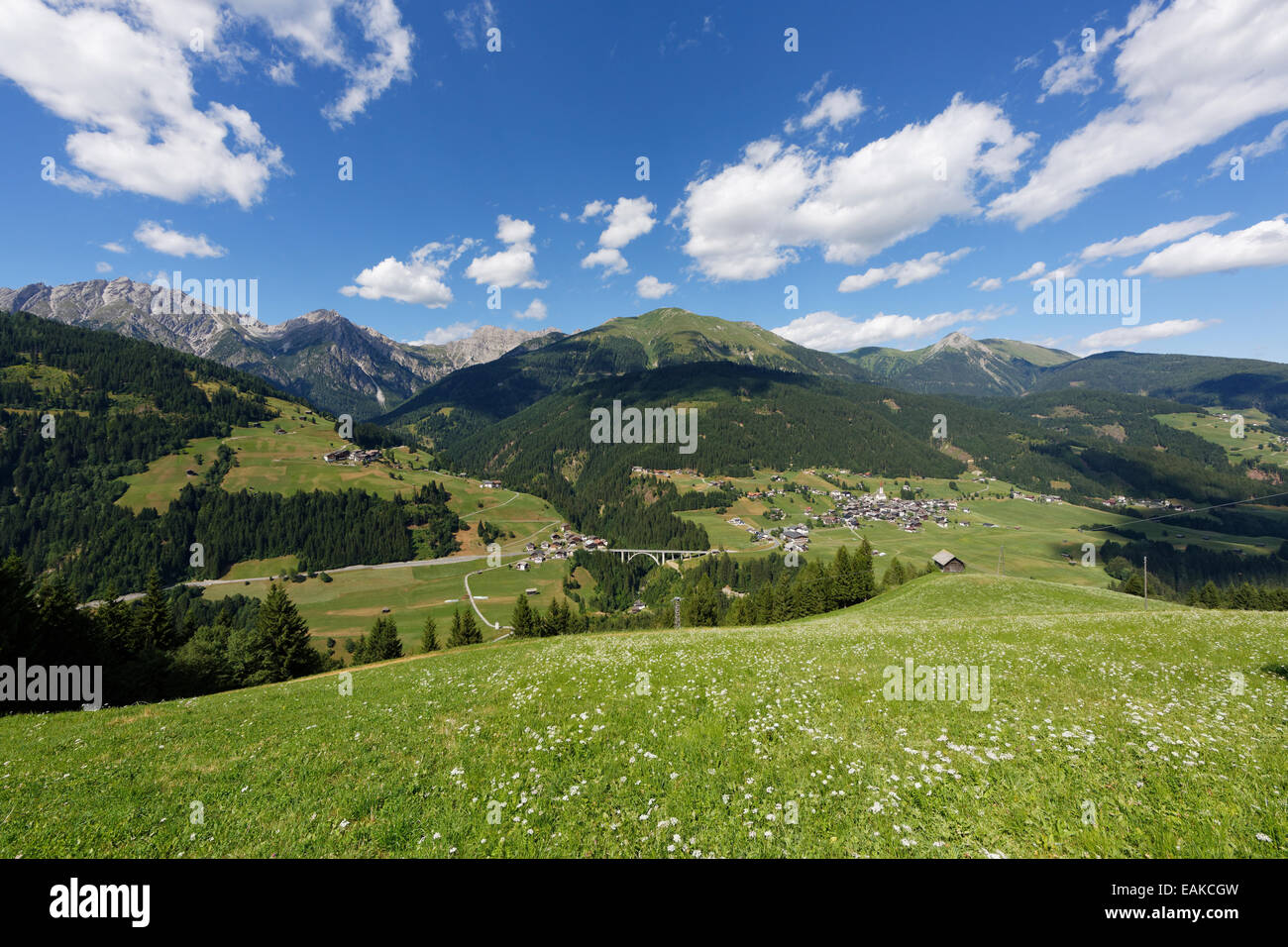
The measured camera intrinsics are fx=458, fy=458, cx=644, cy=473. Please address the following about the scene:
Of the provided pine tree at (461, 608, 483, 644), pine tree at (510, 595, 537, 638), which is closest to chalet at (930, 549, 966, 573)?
pine tree at (510, 595, 537, 638)

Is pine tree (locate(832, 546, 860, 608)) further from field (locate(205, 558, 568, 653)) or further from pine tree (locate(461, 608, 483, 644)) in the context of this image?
field (locate(205, 558, 568, 653))

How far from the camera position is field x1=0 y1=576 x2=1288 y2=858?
24.7 feet

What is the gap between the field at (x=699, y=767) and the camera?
7520 mm

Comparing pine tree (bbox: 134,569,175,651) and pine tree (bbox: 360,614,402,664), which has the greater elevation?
pine tree (bbox: 134,569,175,651)

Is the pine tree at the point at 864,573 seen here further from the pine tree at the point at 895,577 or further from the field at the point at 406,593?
the field at the point at 406,593

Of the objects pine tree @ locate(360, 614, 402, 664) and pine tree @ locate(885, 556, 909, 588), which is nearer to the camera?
pine tree @ locate(360, 614, 402, 664)

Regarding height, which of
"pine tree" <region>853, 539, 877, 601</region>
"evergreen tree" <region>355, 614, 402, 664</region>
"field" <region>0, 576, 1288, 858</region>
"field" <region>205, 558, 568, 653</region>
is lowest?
"field" <region>205, 558, 568, 653</region>

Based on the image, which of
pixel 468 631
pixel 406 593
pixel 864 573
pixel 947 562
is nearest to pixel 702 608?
pixel 864 573

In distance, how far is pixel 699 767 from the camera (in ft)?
33.0

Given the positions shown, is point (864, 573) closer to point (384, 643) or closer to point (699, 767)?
point (699, 767)

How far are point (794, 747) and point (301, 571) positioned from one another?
233 meters

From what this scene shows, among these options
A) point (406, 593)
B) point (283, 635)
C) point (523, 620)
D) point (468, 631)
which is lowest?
point (406, 593)
